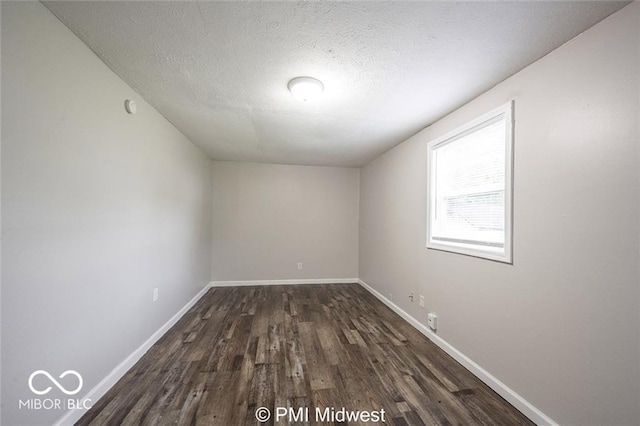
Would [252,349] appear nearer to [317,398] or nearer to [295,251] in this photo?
[317,398]

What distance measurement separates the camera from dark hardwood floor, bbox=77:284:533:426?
4.65 ft

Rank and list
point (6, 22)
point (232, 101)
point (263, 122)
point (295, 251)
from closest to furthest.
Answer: point (6, 22) → point (232, 101) → point (263, 122) → point (295, 251)

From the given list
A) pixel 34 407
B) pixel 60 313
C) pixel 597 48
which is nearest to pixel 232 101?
pixel 60 313

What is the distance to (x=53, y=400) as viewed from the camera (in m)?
1.22

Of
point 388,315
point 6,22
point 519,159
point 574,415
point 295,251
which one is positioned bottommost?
point 388,315

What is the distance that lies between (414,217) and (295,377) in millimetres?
2033

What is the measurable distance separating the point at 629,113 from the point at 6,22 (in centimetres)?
285

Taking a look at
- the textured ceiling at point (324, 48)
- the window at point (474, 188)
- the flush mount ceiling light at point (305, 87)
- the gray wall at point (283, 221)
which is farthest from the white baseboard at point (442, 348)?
the flush mount ceiling light at point (305, 87)

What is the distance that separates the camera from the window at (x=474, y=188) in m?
1.67

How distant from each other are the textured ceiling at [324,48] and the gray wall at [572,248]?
0.75 ft

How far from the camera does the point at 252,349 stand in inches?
83.5

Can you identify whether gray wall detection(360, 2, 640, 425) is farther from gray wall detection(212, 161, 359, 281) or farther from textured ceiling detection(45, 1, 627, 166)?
gray wall detection(212, 161, 359, 281)

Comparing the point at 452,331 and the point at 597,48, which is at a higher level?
the point at 597,48

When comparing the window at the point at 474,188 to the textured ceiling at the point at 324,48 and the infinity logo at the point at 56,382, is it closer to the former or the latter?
the textured ceiling at the point at 324,48
